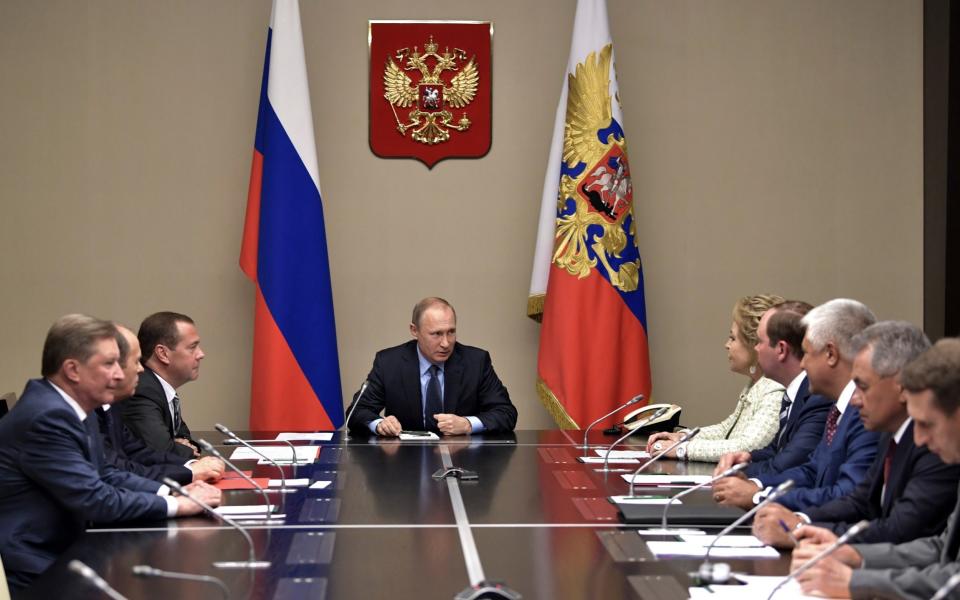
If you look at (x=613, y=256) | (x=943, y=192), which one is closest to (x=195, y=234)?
(x=613, y=256)

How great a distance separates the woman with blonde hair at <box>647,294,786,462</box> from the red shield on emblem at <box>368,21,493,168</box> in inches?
110

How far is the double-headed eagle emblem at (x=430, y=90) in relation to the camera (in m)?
7.16

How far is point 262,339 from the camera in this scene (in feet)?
22.2

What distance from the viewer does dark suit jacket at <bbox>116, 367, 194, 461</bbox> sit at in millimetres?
4785

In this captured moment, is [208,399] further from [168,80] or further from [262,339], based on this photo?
[168,80]

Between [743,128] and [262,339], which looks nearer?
[262,339]

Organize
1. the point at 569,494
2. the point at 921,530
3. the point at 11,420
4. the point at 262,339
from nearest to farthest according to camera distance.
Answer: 1. the point at 921,530
2. the point at 11,420
3. the point at 569,494
4. the point at 262,339

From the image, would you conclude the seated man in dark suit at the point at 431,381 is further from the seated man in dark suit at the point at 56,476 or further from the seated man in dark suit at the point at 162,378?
the seated man in dark suit at the point at 56,476

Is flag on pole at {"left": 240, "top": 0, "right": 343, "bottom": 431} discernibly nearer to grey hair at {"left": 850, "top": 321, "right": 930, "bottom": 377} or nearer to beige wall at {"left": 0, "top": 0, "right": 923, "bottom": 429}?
beige wall at {"left": 0, "top": 0, "right": 923, "bottom": 429}

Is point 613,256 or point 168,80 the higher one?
point 168,80

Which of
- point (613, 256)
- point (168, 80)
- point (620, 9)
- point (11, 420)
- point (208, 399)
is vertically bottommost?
point (208, 399)

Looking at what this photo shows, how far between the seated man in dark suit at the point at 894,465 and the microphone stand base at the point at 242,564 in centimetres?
129

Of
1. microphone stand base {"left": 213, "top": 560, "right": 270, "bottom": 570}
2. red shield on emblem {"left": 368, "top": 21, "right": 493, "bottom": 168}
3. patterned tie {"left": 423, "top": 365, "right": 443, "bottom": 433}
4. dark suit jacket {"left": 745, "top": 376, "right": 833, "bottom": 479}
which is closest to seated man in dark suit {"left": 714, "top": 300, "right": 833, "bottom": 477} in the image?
dark suit jacket {"left": 745, "top": 376, "right": 833, "bottom": 479}

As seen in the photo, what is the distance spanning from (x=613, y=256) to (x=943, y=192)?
206cm
